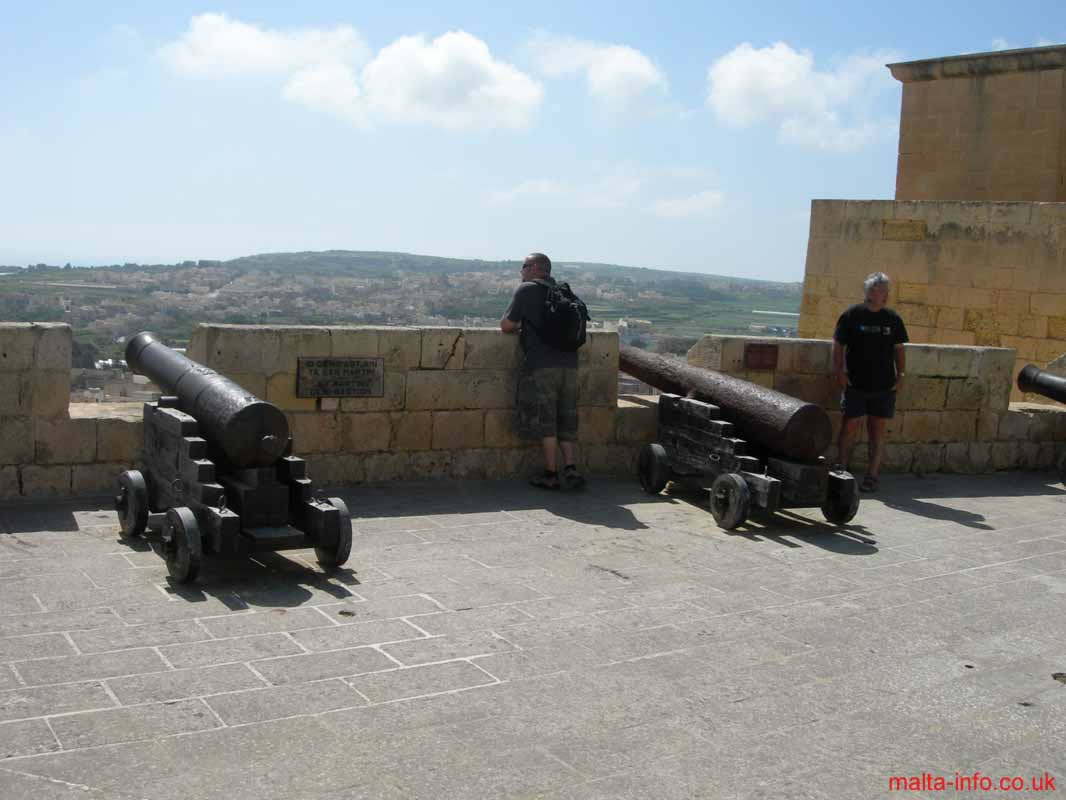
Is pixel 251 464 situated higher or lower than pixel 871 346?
lower

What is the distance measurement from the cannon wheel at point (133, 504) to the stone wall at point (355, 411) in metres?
1.07

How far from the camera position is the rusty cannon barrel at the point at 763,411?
710cm

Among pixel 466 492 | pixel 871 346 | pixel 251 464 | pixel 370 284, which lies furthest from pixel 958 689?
pixel 370 284

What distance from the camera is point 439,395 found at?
7.93 metres

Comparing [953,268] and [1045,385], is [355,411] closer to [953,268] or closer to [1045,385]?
[1045,385]

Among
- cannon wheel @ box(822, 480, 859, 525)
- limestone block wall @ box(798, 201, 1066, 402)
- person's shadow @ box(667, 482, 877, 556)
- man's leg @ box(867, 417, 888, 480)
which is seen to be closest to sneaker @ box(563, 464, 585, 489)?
person's shadow @ box(667, 482, 877, 556)

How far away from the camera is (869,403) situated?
28.5 feet

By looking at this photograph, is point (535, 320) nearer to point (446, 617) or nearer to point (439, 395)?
point (439, 395)

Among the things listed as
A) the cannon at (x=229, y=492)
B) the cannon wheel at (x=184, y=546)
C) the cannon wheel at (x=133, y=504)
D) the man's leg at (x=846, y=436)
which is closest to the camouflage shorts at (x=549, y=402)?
Answer: the man's leg at (x=846, y=436)

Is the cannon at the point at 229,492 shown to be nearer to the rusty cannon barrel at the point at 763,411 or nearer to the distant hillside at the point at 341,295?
the rusty cannon barrel at the point at 763,411

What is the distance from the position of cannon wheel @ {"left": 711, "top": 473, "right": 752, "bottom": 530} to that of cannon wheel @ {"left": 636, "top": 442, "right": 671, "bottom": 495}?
0.72 metres

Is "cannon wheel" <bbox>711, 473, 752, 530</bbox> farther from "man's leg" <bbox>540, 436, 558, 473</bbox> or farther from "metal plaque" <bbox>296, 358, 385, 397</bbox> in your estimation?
"metal plaque" <bbox>296, 358, 385, 397</bbox>

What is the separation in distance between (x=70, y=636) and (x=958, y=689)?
333cm

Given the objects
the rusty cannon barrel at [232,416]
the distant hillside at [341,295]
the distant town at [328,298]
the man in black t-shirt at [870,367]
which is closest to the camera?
the rusty cannon barrel at [232,416]
